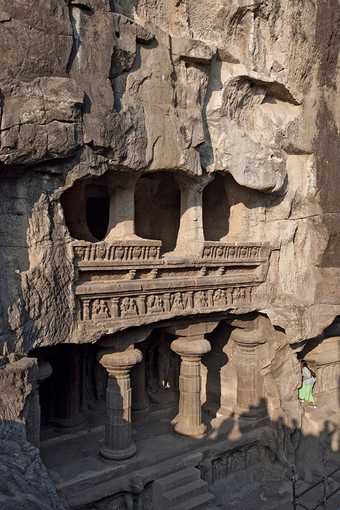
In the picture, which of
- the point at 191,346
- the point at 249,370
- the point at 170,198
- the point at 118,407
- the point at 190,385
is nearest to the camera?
the point at 118,407

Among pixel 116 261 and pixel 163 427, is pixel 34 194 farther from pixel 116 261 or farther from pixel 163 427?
pixel 163 427

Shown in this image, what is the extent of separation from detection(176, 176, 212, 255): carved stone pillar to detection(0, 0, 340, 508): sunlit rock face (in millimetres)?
26

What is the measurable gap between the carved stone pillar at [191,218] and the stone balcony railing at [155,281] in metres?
0.17

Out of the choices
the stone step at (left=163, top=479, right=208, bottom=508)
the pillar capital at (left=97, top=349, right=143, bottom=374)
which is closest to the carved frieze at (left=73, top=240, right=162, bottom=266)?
the pillar capital at (left=97, top=349, right=143, bottom=374)

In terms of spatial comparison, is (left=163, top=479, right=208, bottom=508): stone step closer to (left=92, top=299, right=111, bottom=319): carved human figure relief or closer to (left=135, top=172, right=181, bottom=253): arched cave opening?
(left=92, top=299, right=111, bottom=319): carved human figure relief

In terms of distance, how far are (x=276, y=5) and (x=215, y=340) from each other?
6.82m

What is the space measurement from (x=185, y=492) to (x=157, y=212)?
589 centimetres

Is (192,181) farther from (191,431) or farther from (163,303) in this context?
(191,431)

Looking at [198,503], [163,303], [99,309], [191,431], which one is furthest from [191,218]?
[198,503]

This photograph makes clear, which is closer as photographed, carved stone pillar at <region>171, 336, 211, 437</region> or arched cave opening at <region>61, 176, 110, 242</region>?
carved stone pillar at <region>171, 336, 211, 437</region>

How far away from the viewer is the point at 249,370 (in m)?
10.1

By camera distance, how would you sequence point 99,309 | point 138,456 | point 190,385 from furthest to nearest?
point 190,385, point 138,456, point 99,309

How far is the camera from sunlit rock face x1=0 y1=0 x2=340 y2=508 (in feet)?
20.3

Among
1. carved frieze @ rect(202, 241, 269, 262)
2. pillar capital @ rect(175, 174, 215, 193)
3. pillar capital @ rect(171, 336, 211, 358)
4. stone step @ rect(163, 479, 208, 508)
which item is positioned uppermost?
pillar capital @ rect(175, 174, 215, 193)
